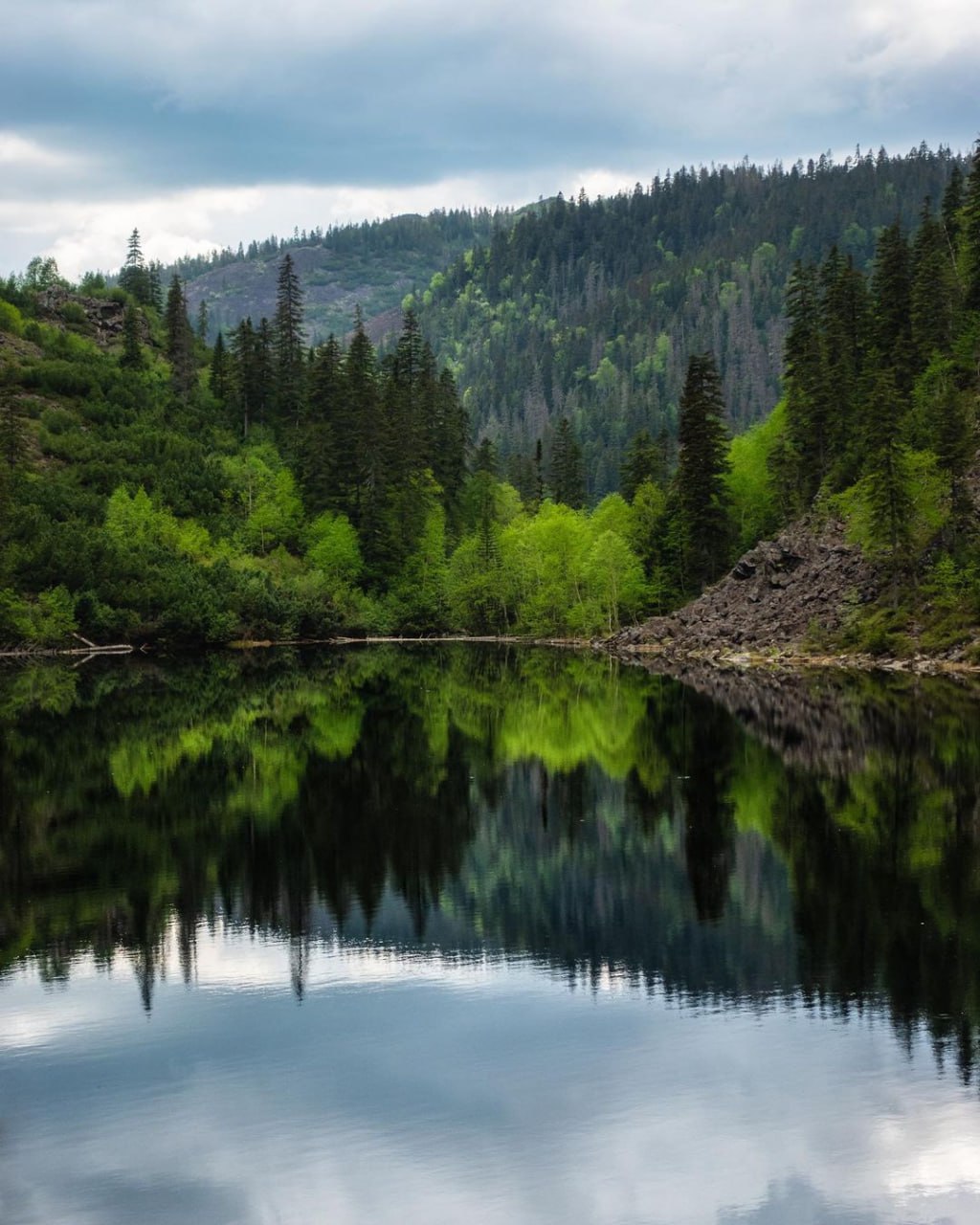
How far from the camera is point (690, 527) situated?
109188 millimetres

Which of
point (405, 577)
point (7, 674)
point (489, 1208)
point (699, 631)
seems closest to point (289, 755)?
point (489, 1208)

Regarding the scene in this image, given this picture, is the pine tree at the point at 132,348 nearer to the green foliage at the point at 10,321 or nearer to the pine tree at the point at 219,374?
the pine tree at the point at 219,374

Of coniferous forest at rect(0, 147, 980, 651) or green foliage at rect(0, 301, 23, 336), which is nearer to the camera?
coniferous forest at rect(0, 147, 980, 651)

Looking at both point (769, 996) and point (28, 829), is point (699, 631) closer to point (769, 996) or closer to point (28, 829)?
point (28, 829)

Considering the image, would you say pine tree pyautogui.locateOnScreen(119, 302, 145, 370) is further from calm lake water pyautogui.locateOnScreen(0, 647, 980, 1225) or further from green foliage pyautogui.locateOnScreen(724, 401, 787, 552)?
calm lake water pyautogui.locateOnScreen(0, 647, 980, 1225)

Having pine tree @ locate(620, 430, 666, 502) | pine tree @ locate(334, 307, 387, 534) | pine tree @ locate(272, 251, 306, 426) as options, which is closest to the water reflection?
pine tree @ locate(620, 430, 666, 502)

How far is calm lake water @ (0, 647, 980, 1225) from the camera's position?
1423 cm

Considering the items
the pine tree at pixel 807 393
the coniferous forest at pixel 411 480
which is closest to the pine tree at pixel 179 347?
the coniferous forest at pixel 411 480

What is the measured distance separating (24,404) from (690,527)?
63143 mm

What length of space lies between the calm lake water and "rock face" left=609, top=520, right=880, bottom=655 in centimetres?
4412

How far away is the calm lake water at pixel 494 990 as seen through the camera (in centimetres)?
1423

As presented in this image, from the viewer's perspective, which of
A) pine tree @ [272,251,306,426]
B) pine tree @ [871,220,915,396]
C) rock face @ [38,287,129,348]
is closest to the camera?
pine tree @ [871,220,915,396]

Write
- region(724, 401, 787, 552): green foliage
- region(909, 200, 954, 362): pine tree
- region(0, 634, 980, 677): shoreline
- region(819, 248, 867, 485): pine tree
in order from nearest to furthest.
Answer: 1. region(0, 634, 980, 677): shoreline
2. region(909, 200, 954, 362): pine tree
3. region(819, 248, 867, 485): pine tree
4. region(724, 401, 787, 552): green foliage

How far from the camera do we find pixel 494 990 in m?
20.4
